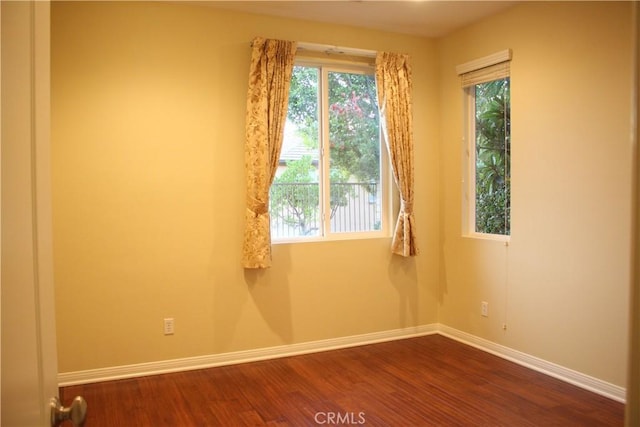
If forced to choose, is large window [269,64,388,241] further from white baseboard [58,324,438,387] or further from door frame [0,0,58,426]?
door frame [0,0,58,426]

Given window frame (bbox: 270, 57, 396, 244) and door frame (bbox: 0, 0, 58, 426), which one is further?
window frame (bbox: 270, 57, 396, 244)

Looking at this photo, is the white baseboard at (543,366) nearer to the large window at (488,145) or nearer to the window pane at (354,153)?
the large window at (488,145)

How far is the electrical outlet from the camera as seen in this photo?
12.7ft

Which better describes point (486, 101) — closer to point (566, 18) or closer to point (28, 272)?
point (566, 18)

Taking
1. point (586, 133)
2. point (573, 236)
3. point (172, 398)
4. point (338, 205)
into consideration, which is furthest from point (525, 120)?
point (172, 398)

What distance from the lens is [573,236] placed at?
3.53m

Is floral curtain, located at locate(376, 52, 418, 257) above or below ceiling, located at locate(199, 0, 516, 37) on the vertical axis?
below

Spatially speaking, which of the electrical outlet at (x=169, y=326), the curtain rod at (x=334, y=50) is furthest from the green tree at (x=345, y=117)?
the electrical outlet at (x=169, y=326)

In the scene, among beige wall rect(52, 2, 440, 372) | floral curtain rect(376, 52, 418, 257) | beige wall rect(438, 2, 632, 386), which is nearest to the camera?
beige wall rect(438, 2, 632, 386)

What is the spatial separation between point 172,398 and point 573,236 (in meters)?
2.92

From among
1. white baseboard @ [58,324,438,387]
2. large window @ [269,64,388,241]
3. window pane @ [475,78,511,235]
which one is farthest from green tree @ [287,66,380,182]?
white baseboard @ [58,324,438,387]

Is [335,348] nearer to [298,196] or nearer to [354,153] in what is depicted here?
[298,196]

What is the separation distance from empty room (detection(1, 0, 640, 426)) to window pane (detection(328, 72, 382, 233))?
19mm

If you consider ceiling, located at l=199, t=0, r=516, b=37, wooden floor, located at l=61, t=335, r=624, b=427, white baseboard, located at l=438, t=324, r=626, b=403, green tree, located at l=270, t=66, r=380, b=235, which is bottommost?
wooden floor, located at l=61, t=335, r=624, b=427
